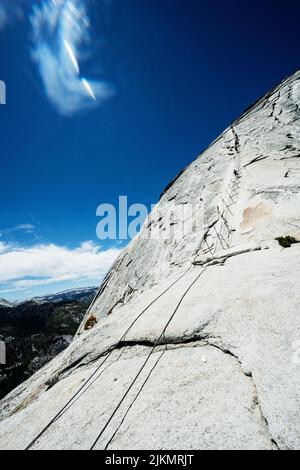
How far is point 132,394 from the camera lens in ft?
17.9

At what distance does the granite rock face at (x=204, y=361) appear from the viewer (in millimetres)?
4184

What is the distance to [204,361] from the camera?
5.56 m

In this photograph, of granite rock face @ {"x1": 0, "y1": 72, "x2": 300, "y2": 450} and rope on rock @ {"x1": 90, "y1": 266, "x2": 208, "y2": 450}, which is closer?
granite rock face @ {"x1": 0, "y1": 72, "x2": 300, "y2": 450}

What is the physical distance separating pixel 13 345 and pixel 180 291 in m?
206

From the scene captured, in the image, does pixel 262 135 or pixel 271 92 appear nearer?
pixel 262 135

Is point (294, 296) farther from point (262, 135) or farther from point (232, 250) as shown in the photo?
point (262, 135)

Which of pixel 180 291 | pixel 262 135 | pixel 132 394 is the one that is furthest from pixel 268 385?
pixel 262 135

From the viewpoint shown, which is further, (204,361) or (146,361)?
(146,361)

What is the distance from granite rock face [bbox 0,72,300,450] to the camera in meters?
4.18

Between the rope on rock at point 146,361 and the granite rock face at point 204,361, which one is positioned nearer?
the granite rock face at point 204,361

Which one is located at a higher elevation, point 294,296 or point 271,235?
point 271,235

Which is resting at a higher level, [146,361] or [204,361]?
[204,361]
